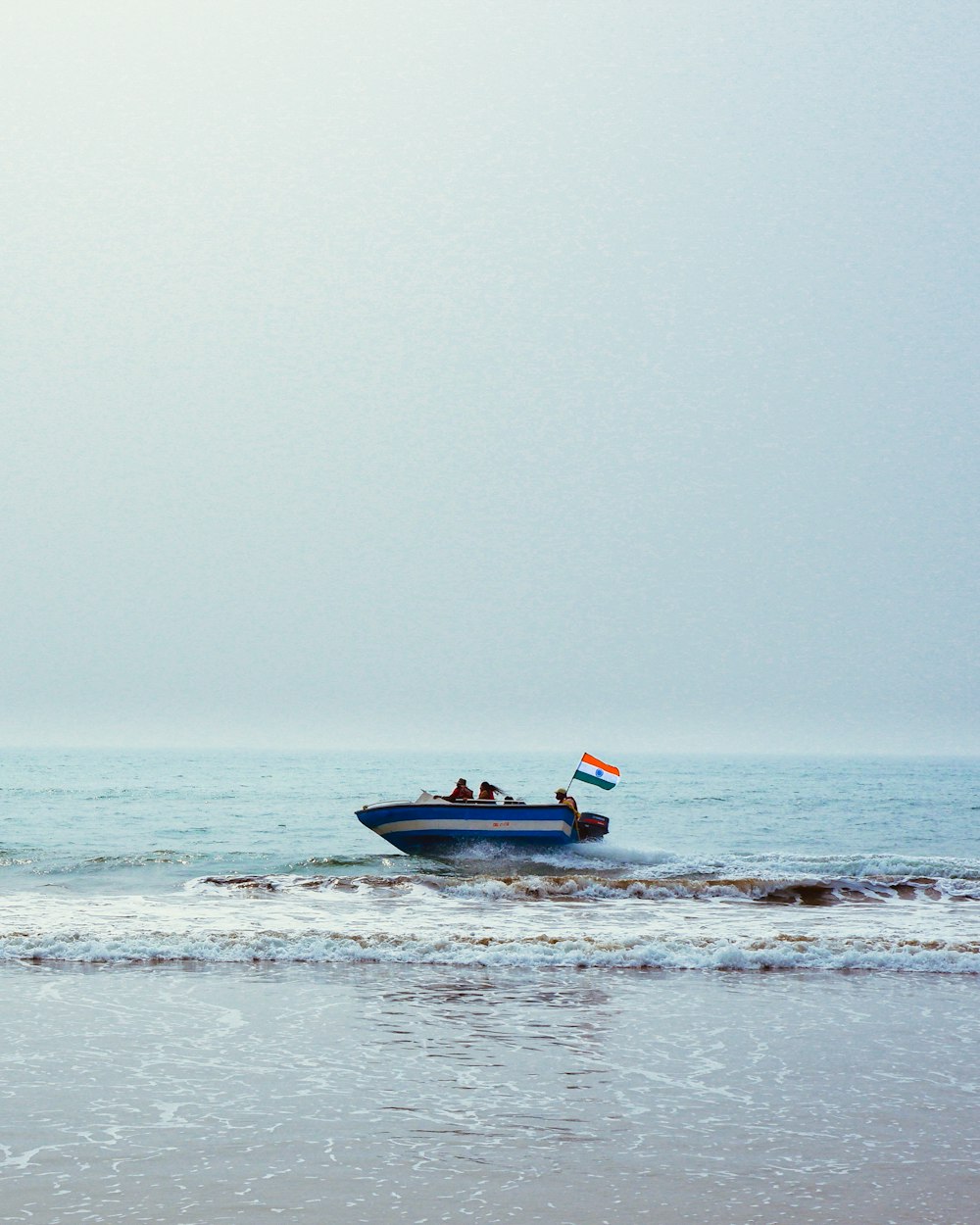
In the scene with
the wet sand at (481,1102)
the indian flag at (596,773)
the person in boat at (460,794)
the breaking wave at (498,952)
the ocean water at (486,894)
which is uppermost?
the indian flag at (596,773)

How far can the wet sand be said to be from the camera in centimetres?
618

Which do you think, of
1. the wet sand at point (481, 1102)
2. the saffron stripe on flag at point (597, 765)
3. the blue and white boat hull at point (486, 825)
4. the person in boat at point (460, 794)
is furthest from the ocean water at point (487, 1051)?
the person in boat at point (460, 794)

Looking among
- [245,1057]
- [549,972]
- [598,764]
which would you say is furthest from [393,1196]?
[598,764]

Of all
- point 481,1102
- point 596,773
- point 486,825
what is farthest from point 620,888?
point 481,1102

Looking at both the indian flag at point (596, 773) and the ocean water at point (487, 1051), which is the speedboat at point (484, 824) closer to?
the indian flag at point (596, 773)

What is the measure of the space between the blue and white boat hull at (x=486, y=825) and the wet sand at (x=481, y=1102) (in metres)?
13.4

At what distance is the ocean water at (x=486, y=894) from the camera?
14.4 meters

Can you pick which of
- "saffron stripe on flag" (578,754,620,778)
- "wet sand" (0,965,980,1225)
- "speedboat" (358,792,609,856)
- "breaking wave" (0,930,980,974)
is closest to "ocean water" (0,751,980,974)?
"breaking wave" (0,930,980,974)

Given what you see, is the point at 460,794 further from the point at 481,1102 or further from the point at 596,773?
the point at 481,1102

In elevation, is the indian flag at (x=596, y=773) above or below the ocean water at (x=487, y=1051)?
above

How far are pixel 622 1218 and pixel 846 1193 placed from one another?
55.9 inches

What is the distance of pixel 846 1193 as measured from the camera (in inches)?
250

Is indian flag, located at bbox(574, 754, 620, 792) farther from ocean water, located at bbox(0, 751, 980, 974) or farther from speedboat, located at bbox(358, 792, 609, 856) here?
ocean water, located at bbox(0, 751, 980, 974)

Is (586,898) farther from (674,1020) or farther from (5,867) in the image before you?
(5,867)
